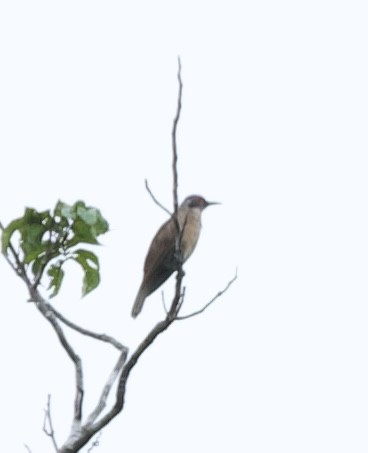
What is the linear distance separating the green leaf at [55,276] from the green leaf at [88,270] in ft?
0.32

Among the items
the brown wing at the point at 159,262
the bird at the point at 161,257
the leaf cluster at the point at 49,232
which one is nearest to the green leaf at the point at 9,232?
the leaf cluster at the point at 49,232

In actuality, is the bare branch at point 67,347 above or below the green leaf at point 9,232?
below

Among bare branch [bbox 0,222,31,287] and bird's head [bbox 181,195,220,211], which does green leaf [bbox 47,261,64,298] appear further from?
bird's head [bbox 181,195,220,211]

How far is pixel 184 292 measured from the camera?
545 cm

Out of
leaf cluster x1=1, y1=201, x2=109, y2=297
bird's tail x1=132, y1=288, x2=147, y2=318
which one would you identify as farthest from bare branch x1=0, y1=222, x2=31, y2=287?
bird's tail x1=132, y1=288, x2=147, y2=318

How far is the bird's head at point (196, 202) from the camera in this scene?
1010 centimetres

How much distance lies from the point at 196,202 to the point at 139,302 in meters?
1.73

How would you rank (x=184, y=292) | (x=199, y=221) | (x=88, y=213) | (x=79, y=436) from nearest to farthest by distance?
1. (x=79, y=436)
2. (x=88, y=213)
3. (x=184, y=292)
4. (x=199, y=221)

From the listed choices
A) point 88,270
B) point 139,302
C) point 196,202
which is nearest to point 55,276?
point 88,270

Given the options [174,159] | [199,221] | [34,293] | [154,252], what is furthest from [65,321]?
[199,221]

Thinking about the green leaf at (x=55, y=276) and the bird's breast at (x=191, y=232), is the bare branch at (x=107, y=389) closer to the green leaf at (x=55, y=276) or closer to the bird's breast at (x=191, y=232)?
the green leaf at (x=55, y=276)

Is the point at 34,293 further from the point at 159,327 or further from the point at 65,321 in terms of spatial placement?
the point at 159,327

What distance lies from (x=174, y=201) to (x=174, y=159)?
0.92ft

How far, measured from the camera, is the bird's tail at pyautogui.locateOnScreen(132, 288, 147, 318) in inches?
332
